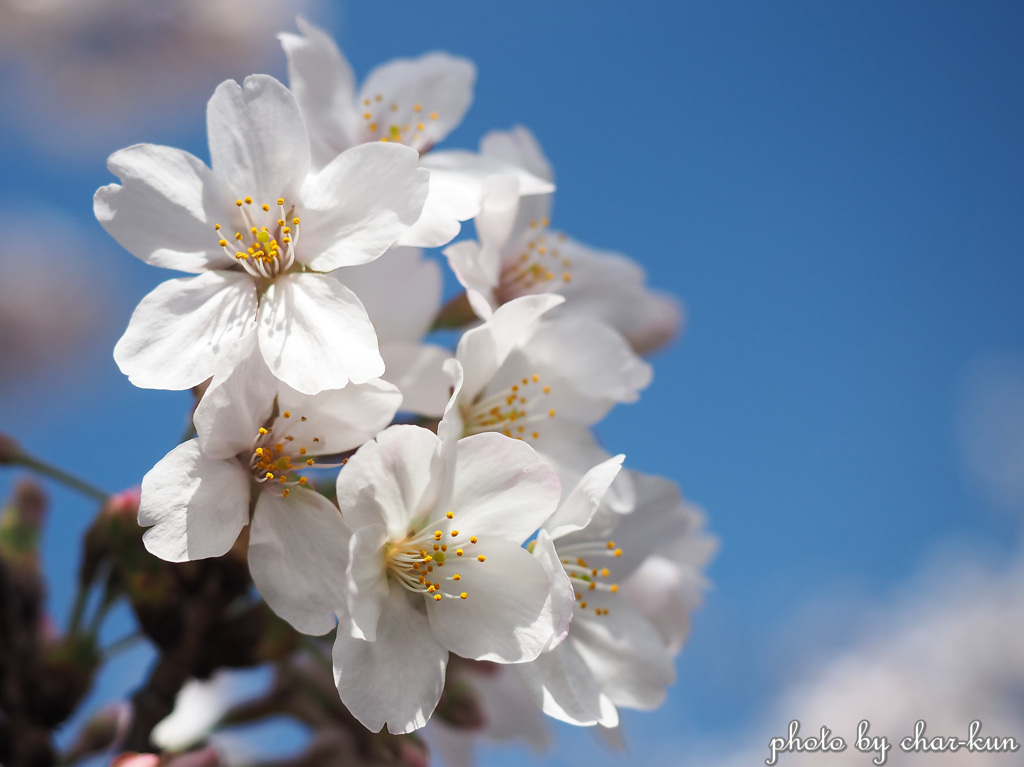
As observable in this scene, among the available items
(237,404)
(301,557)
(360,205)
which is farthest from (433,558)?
(360,205)

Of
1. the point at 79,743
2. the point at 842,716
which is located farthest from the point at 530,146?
the point at 842,716

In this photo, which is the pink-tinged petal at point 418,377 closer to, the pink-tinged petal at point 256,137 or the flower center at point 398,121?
the pink-tinged petal at point 256,137

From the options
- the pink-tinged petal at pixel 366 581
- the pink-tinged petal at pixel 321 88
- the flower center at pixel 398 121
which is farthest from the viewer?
the flower center at pixel 398 121

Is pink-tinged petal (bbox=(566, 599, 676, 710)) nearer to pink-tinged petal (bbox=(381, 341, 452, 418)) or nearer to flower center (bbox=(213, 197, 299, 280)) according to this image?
pink-tinged petal (bbox=(381, 341, 452, 418))

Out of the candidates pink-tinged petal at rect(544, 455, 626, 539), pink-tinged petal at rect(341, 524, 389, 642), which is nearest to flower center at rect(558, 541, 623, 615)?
pink-tinged petal at rect(544, 455, 626, 539)

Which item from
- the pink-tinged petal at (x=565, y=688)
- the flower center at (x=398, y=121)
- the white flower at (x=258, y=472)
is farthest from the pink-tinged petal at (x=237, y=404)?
the flower center at (x=398, y=121)

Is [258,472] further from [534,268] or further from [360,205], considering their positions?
[534,268]
